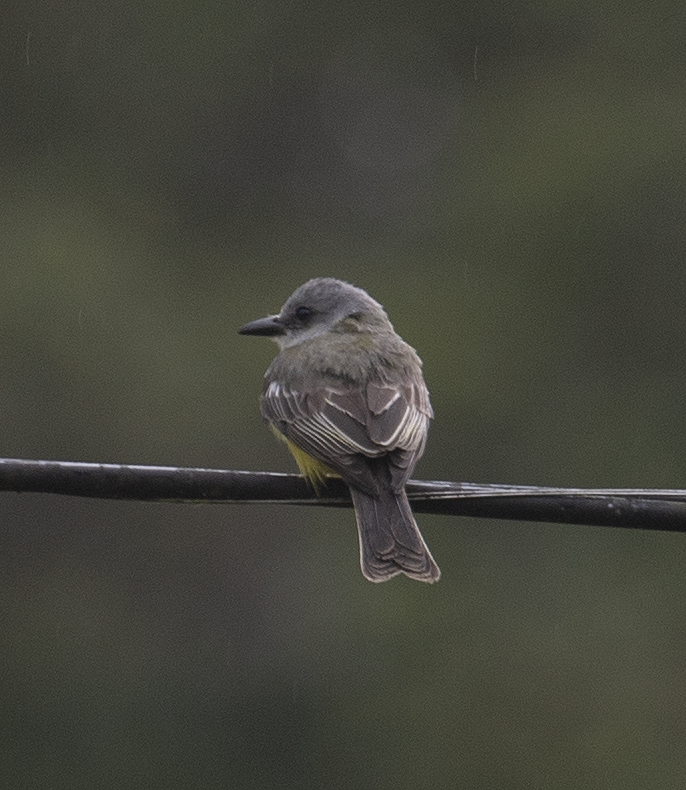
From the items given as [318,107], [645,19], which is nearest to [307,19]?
[318,107]

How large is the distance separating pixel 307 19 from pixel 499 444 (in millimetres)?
8447

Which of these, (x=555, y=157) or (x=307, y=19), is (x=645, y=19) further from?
(x=307, y=19)

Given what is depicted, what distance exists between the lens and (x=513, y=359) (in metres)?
17.1

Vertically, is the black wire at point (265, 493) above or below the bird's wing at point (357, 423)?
above

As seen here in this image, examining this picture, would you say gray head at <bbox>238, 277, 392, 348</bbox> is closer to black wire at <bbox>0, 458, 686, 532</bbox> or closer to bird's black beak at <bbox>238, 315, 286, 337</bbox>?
bird's black beak at <bbox>238, 315, 286, 337</bbox>

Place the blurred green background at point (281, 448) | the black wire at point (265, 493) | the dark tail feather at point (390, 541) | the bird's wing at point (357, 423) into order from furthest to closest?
the blurred green background at point (281, 448)
the bird's wing at point (357, 423)
the dark tail feather at point (390, 541)
the black wire at point (265, 493)

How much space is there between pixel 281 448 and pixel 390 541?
32.8ft

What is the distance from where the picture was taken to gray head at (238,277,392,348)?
24.7 feet

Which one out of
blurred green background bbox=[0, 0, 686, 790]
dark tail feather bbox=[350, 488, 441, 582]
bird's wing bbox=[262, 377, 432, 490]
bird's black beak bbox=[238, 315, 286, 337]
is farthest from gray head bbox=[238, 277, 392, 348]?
blurred green background bbox=[0, 0, 686, 790]

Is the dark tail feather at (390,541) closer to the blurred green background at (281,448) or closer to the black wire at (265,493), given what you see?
the black wire at (265,493)

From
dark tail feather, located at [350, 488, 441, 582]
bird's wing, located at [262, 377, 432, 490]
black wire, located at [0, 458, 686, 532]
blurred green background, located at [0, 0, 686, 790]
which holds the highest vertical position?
black wire, located at [0, 458, 686, 532]

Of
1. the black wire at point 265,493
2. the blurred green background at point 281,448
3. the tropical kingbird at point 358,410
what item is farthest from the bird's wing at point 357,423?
the blurred green background at point 281,448

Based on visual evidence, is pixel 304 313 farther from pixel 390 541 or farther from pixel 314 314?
pixel 390 541

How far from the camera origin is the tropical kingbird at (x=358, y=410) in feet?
18.1
